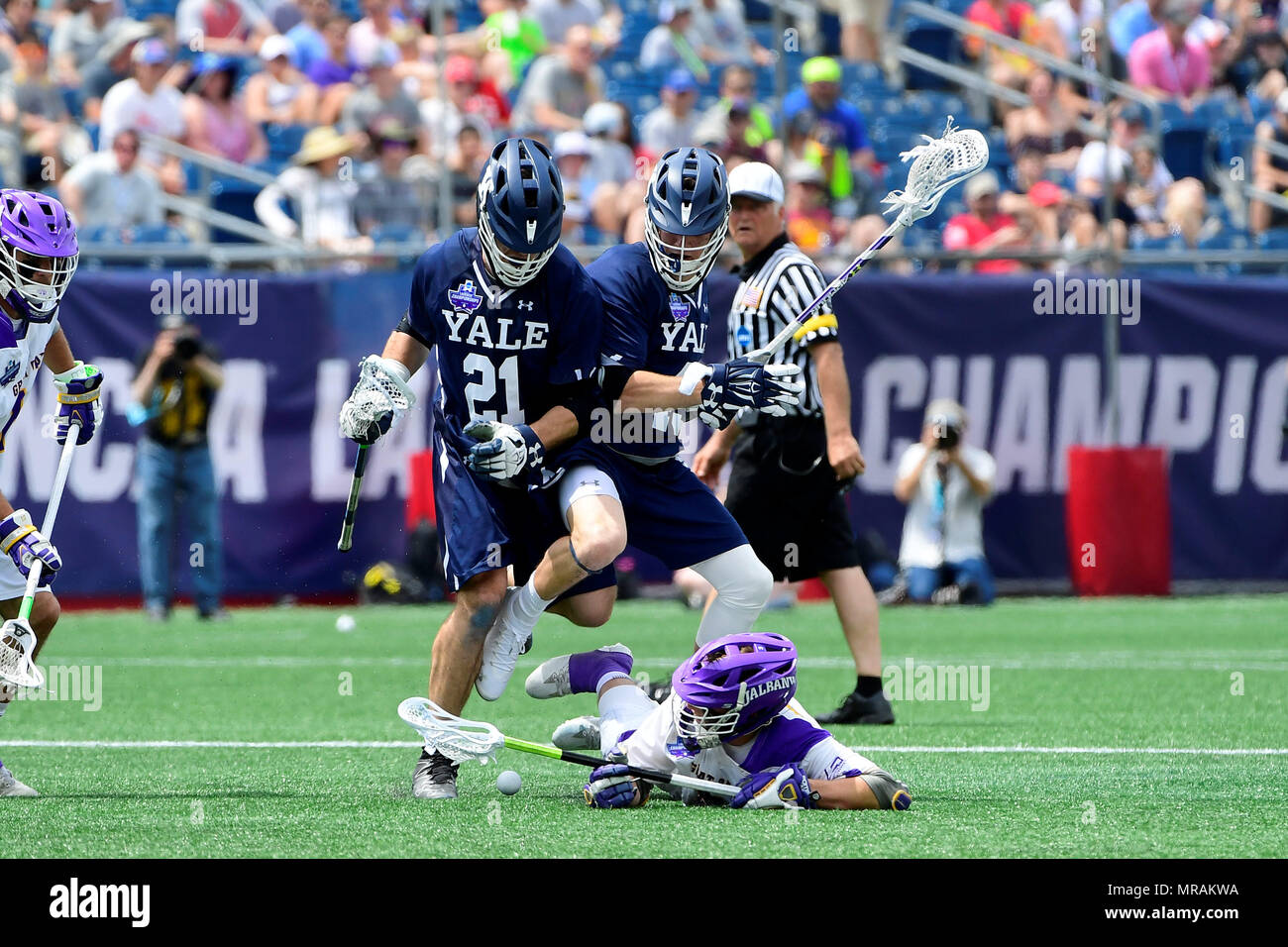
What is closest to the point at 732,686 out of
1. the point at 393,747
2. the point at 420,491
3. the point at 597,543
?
the point at 597,543

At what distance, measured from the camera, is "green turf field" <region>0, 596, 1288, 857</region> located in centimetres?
525

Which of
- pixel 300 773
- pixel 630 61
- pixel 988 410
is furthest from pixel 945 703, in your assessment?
pixel 630 61

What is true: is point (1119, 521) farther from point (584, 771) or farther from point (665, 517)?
point (665, 517)

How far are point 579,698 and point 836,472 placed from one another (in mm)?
2112

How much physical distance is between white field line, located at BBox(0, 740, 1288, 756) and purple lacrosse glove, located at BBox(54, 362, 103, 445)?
153cm

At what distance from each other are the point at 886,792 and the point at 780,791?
313 mm

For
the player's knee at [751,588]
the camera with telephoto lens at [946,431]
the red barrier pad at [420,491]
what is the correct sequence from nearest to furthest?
the player's knee at [751,588] → the red barrier pad at [420,491] → the camera with telephoto lens at [946,431]

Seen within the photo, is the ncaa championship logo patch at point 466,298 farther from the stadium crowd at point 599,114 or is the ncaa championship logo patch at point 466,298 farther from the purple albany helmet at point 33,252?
the stadium crowd at point 599,114

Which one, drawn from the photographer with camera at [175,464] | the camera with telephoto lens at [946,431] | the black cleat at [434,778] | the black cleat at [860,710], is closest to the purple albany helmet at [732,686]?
the black cleat at [434,778]

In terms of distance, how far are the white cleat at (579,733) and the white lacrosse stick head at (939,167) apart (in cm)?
210

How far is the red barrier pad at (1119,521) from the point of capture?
579 inches

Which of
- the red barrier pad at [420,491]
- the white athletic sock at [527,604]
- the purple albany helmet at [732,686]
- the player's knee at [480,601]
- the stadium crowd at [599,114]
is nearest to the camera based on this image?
the purple albany helmet at [732,686]

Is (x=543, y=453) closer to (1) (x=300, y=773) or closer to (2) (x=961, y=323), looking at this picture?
(1) (x=300, y=773)

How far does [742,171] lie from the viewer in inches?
321
